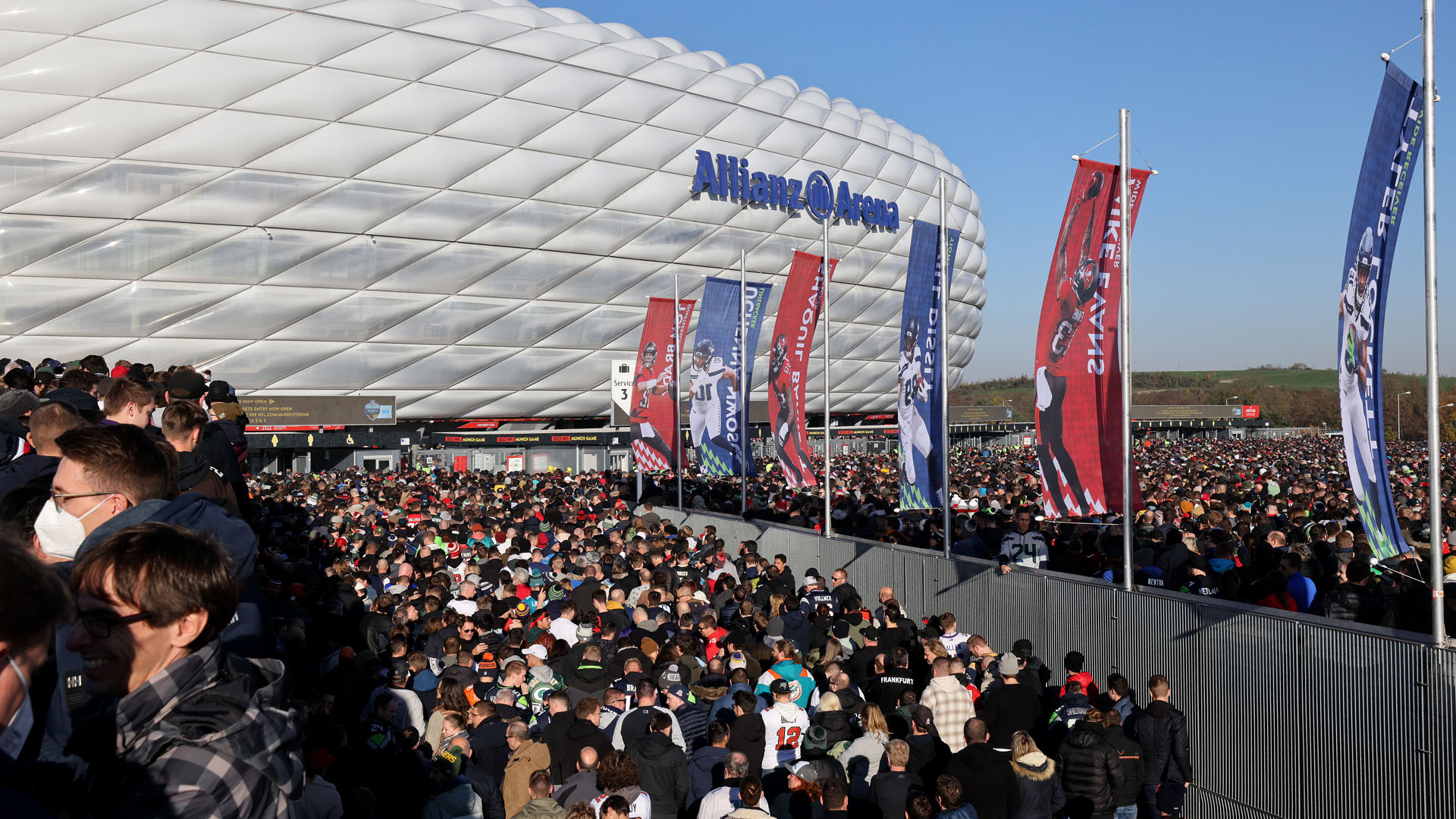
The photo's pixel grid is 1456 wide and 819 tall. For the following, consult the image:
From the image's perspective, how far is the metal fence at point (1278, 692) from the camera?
5980mm

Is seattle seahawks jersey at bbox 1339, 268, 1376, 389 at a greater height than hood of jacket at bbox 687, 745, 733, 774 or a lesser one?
greater

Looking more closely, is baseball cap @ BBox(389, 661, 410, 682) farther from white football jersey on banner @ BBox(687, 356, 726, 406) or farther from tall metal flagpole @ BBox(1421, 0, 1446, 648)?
white football jersey on banner @ BBox(687, 356, 726, 406)

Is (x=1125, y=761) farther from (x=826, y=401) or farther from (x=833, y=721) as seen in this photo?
(x=826, y=401)

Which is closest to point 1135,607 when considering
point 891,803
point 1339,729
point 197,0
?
point 1339,729

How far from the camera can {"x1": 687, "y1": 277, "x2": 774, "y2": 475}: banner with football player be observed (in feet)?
60.5

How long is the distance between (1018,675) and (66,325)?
117ft

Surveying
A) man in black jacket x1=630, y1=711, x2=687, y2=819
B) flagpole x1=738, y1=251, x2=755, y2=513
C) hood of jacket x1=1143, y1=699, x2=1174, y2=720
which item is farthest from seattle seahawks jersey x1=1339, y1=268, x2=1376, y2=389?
flagpole x1=738, y1=251, x2=755, y2=513

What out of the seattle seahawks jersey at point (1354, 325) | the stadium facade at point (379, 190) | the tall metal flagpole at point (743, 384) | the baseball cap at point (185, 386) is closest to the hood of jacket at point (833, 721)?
the seattle seahawks jersey at point (1354, 325)

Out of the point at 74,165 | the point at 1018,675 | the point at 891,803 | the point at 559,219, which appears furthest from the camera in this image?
the point at 559,219

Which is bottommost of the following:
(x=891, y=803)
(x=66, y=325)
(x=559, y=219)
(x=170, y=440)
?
(x=891, y=803)

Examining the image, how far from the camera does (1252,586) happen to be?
29.1ft

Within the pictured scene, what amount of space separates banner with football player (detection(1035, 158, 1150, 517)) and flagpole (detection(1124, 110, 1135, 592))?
4 centimetres

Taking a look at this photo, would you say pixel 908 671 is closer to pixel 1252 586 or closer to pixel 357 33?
pixel 1252 586

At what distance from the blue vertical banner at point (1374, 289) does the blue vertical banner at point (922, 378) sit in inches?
217
